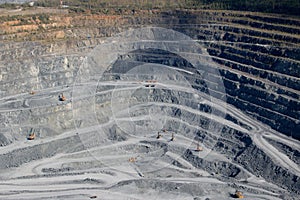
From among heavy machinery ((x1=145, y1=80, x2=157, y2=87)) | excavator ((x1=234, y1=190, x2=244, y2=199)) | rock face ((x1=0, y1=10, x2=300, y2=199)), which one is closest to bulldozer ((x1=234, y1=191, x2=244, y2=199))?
excavator ((x1=234, y1=190, x2=244, y2=199))

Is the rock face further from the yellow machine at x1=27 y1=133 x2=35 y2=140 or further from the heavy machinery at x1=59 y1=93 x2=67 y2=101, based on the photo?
the yellow machine at x1=27 y1=133 x2=35 y2=140

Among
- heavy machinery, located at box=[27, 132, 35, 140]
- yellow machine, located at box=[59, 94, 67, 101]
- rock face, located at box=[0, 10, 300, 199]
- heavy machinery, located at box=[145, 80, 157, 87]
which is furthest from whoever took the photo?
heavy machinery, located at box=[145, 80, 157, 87]

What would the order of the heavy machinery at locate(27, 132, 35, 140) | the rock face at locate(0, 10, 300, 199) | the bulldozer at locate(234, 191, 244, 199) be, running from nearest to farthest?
the bulldozer at locate(234, 191, 244, 199)
the rock face at locate(0, 10, 300, 199)
the heavy machinery at locate(27, 132, 35, 140)

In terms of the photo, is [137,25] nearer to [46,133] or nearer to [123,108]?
[123,108]

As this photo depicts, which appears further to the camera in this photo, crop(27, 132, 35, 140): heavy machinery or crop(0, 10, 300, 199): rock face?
crop(27, 132, 35, 140): heavy machinery

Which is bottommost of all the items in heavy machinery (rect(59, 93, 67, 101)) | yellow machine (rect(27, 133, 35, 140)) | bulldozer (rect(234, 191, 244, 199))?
bulldozer (rect(234, 191, 244, 199))

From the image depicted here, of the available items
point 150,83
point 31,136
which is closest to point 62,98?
point 31,136

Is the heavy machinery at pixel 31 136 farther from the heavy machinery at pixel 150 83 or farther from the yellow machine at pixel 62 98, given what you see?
the heavy machinery at pixel 150 83

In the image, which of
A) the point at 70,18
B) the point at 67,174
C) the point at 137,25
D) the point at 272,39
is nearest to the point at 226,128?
the point at 272,39

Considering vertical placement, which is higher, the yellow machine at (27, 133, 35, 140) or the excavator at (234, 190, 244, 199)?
the yellow machine at (27, 133, 35, 140)
